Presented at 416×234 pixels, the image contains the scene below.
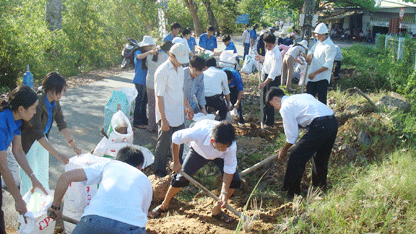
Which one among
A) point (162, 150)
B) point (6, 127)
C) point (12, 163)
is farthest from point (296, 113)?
point (12, 163)

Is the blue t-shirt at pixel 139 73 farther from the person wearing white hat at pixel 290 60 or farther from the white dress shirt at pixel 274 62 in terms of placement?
the person wearing white hat at pixel 290 60

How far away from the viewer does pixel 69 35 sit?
11.9m

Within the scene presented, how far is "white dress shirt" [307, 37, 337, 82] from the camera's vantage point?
6055 millimetres

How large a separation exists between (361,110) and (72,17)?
1012cm

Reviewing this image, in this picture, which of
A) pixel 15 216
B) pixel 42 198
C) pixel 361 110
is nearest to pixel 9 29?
pixel 15 216

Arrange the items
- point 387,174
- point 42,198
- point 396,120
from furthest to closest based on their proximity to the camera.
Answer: point 396,120 → point 387,174 → point 42,198

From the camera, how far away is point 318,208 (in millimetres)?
3592

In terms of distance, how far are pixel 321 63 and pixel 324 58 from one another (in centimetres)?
10

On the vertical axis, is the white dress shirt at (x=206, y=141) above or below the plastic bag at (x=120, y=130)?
above

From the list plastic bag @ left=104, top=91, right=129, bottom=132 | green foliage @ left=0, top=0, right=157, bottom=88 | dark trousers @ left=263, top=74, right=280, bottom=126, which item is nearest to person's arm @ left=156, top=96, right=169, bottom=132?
plastic bag @ left=104, top=91, right=129, bottom=132

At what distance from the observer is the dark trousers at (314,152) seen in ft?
13.0

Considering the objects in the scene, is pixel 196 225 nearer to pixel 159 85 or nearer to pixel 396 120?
pixel 159 85

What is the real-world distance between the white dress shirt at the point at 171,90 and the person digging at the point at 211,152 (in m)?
0.84

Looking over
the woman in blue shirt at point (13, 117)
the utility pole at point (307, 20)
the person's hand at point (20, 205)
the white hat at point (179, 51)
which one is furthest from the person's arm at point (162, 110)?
the utility pole at point (307, 20)
